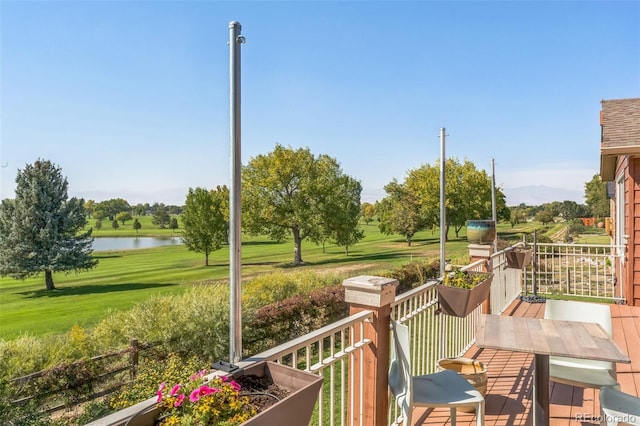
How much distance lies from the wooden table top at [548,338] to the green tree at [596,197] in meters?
→ 27.4

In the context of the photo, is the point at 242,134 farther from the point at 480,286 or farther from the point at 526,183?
the point at 526,183

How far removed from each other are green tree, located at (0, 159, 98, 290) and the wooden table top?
23.1 metres

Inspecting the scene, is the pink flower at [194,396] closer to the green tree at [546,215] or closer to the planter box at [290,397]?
the planter box at [290,397]

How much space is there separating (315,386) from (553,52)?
31.1 ft

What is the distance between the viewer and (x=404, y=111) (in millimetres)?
10867

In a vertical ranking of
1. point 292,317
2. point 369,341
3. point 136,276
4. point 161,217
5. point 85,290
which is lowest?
point 85,290

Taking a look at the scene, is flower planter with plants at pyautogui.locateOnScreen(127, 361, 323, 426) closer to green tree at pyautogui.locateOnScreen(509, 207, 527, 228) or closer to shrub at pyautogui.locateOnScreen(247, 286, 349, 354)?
shrub at pyautogui.locateOnScreen(247, 286, 349, 354)

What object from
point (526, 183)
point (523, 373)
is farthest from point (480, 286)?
point (526, 183)

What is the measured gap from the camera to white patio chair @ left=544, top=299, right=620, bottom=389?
89.4 inches

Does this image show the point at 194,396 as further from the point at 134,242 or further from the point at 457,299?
the point at 134,242

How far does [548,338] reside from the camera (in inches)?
79.7

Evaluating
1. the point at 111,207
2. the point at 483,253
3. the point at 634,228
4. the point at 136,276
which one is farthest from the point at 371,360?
the point at 111,207

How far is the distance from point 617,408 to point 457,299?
3.76 ft

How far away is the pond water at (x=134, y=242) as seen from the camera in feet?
98.4
